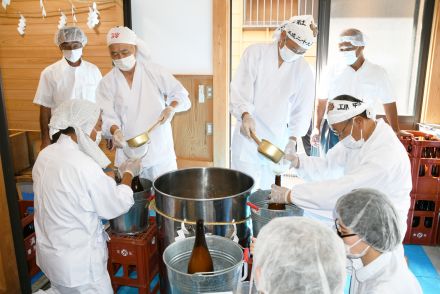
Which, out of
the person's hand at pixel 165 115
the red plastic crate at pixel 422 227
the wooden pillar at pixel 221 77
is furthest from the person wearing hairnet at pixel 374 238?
the wooden pillar at pixel 221 77

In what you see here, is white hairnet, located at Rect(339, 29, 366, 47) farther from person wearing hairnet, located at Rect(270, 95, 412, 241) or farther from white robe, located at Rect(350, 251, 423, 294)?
white robe, located at Rect(350, 251, 423, 294)

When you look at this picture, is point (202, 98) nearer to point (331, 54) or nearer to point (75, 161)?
point (331, 54)

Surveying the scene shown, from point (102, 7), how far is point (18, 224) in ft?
8.40

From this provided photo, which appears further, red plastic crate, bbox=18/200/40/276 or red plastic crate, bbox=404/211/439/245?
red plastic crate, bbox=404/211/439/245

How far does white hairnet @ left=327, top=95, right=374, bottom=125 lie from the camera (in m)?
1.73

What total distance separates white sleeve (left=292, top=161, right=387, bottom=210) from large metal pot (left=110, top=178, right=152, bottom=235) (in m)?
0.84

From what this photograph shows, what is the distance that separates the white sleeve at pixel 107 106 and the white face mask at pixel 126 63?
15 cm

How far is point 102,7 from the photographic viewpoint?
383 centimetres

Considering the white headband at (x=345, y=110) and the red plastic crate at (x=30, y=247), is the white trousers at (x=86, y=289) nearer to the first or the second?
the red plastic crate at (x=30, y=247)

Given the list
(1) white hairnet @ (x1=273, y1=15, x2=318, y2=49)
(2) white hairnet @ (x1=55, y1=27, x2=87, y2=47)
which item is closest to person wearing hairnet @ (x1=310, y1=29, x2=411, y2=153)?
(1) white hairnet @ (x1=273, y1=15, x2=318, y2=49)

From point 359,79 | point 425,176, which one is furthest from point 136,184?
point 425,176

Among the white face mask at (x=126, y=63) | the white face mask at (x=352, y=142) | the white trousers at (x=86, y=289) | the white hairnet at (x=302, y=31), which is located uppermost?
the white hairnet at (x=302, y=31)

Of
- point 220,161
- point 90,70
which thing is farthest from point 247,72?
point 90,70

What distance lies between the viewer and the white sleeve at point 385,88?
3.03 metres
